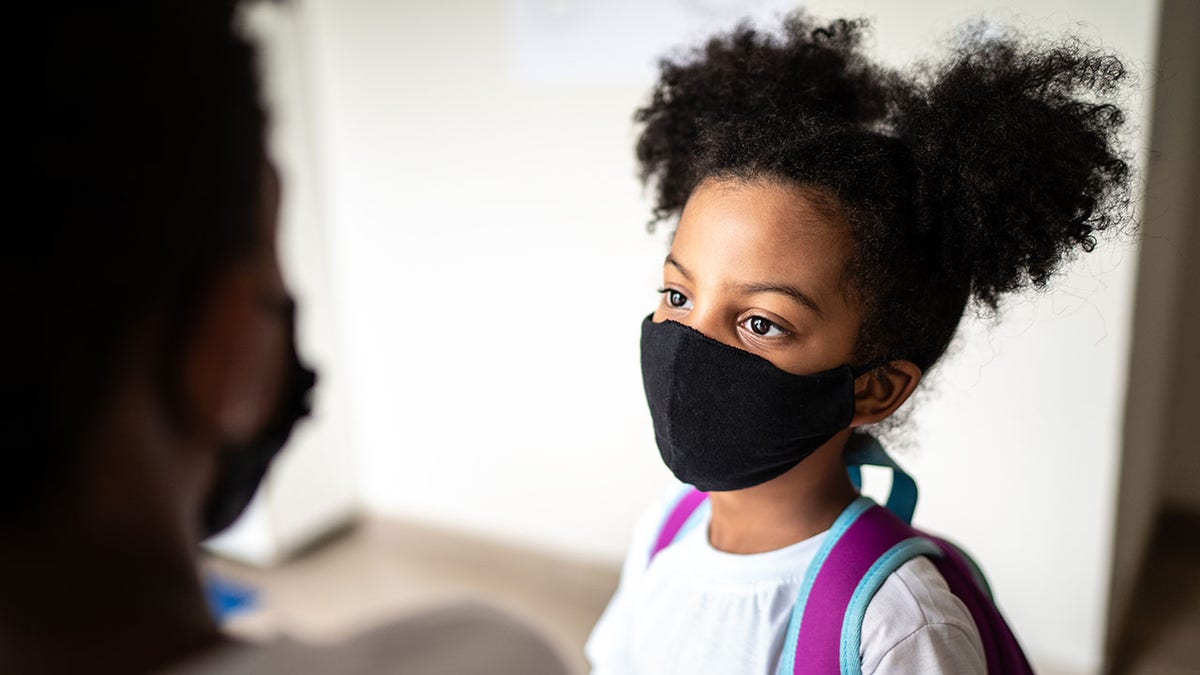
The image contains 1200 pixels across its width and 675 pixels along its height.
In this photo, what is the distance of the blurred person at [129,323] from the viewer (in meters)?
0.30

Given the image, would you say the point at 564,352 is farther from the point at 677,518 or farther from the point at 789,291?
the point at 789,291

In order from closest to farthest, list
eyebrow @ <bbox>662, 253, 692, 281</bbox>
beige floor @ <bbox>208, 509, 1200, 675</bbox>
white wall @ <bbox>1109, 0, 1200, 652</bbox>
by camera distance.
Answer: eyebrow @ <bbox>662, 253, 692, 281</bbox>, white wall @ <bbox>1109, 0, 1200, 652</bbox>, beige floor @ <bbox>208, 509, 1200, 675</bbox>

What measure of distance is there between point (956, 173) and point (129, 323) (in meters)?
0.88

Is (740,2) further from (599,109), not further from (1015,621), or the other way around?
(1015,621)

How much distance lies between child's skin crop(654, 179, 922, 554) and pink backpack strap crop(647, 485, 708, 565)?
196mm

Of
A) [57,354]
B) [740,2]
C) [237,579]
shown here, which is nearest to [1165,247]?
[740,2]

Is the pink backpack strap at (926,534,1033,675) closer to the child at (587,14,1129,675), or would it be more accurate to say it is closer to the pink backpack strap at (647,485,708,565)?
the child at (587,14,1129,675)

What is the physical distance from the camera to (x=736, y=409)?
3.32ft

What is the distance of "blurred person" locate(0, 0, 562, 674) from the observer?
0.99ft

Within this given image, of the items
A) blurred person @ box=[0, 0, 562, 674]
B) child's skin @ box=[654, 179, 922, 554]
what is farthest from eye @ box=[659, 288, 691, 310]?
blurred person @ box=[0, 0, 562, 674]

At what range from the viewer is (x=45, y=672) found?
0.34m

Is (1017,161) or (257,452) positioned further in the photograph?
(1017,161)

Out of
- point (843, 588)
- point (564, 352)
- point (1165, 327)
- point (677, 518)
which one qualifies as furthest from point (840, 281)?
point (564, 352)

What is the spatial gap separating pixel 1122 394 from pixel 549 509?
1.52m
